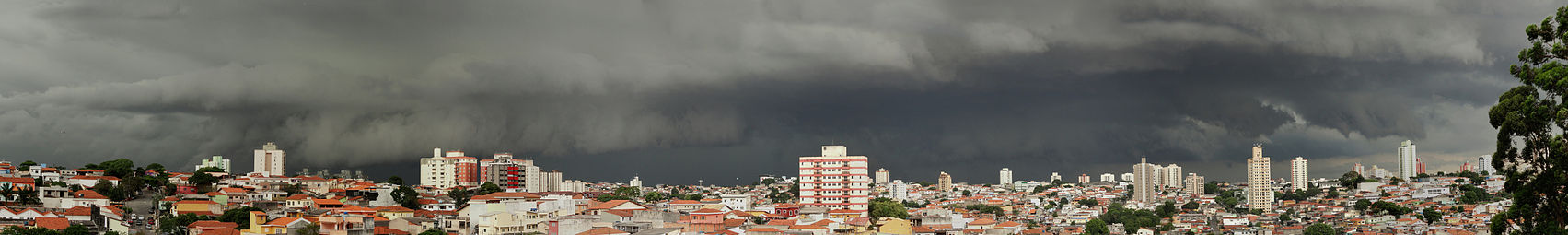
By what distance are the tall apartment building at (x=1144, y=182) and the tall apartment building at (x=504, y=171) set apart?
49.3m

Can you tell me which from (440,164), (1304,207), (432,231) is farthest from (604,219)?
(1304,207)

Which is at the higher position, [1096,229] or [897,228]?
[897,228]

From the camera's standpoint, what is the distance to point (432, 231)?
1211 inches

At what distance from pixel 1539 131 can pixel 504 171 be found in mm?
56639

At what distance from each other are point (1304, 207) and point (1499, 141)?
62.5 m

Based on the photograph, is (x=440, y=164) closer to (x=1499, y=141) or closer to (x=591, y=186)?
(x=591, y=186)

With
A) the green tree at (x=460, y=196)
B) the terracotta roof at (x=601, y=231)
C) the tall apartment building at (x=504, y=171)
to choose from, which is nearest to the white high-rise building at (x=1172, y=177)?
the tall apartment building at (x=504, y=171)

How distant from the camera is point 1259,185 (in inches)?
3068

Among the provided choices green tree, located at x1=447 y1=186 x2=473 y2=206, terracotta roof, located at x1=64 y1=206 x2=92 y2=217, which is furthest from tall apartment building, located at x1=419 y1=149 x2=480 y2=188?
terracotta roof, located at x1=64 y1=206 x2=92 y2=217

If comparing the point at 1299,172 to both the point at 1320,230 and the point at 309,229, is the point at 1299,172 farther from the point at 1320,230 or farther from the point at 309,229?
the point at 309,229

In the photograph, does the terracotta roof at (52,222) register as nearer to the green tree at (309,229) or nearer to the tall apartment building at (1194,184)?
the green tree at (309,229)

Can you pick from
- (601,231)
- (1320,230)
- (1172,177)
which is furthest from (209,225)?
(1172,177)

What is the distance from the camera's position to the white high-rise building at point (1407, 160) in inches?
3743

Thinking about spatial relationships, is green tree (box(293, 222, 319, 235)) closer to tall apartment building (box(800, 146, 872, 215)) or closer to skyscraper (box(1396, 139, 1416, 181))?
tall apartment building (box(800, 146, 872, 215))
